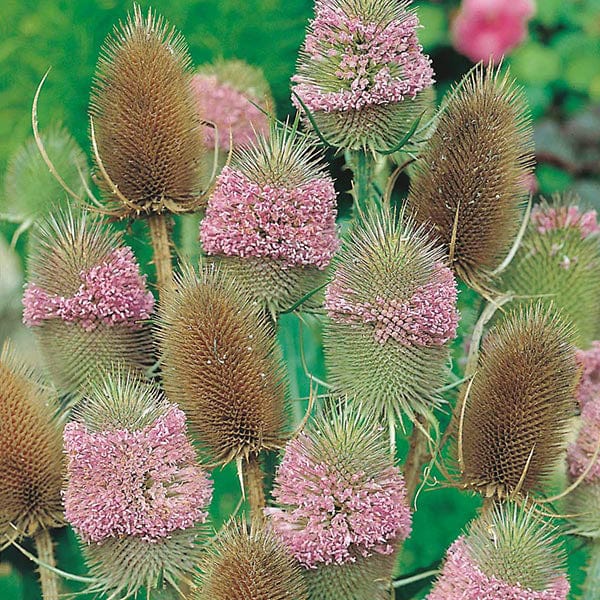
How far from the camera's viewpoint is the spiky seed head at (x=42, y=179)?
133 cm

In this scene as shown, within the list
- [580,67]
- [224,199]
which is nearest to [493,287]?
[224,199]

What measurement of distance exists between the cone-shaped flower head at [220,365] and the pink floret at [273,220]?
0.14 feet

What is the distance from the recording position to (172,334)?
0.98 meters

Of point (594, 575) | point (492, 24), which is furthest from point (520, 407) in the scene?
point (492, 24)

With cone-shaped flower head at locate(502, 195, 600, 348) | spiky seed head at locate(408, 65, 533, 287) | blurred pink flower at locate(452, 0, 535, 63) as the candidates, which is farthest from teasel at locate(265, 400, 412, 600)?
blurred pink flower at locate(452, 0, 535, 63)

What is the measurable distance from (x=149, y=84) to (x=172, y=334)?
27 cm

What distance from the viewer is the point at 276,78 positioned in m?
2.09

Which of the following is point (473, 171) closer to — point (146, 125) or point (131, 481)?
point (146, 125)

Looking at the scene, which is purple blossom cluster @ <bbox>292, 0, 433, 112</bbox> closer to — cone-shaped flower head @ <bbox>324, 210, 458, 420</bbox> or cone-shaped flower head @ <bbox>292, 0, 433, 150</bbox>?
cone-shaped flower head @ <bbox>292, 0, 433, 150</bbox>

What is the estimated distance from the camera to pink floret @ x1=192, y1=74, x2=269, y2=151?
51.3 inches

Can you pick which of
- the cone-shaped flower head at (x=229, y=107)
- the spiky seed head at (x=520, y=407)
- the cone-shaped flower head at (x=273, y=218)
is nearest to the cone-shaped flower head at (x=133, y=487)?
the cone-shaped flower head at (x=273, y=218)

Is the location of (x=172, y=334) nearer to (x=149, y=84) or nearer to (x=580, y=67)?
(x=149, y=84)

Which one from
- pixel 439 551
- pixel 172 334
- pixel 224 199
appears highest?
pixel 224 199

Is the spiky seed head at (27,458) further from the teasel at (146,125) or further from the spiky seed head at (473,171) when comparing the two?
the spiky seed head at (473,171)
